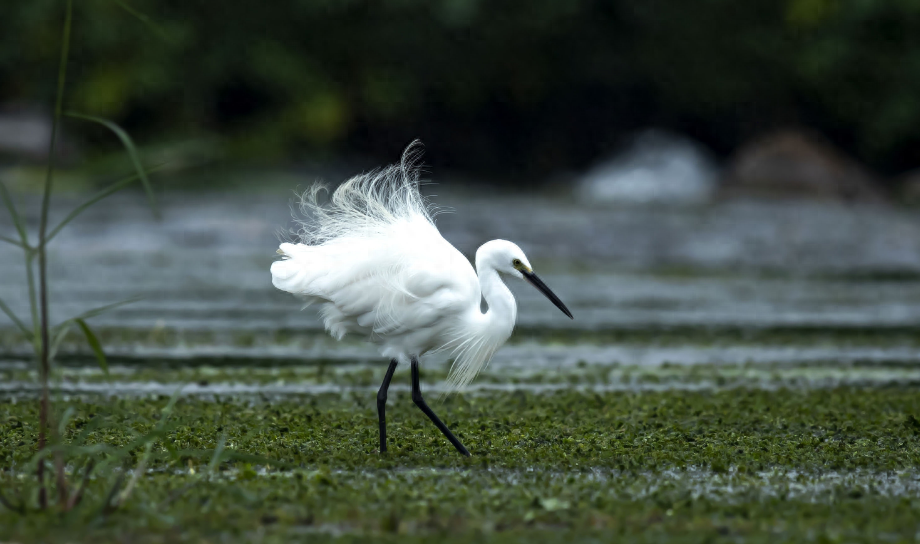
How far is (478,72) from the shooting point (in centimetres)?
3794

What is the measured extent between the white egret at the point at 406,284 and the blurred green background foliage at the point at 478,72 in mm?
26404

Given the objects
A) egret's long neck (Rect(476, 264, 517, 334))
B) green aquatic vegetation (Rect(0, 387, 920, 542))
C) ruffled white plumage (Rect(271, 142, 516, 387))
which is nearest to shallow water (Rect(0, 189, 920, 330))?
green aquatic vegetation (Rect(0, 387, 920, 542))

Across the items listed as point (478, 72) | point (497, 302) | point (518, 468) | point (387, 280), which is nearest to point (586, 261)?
point (497, 302)

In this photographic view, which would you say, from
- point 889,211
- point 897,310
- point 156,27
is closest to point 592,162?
point 889,211

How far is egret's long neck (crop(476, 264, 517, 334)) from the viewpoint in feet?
21.5

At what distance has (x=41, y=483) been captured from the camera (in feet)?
15.3

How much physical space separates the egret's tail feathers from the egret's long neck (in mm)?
558

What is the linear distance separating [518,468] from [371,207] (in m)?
1.84

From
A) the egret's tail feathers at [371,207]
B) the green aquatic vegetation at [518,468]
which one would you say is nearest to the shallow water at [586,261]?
the green aquatic vegetation at [518,468]

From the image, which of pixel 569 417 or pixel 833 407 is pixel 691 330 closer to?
pixel 833 407

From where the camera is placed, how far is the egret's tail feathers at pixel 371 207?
6852mm

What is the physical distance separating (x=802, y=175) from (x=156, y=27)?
29.2 metres

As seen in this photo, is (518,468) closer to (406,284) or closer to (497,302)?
(497,302)

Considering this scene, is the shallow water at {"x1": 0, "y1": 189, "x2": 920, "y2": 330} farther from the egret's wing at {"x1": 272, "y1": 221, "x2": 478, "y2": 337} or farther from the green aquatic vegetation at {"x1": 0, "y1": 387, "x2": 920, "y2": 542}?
the egret's wing at {"x1": 272, "y1": 221, "x2": 478, "y2": 337}
